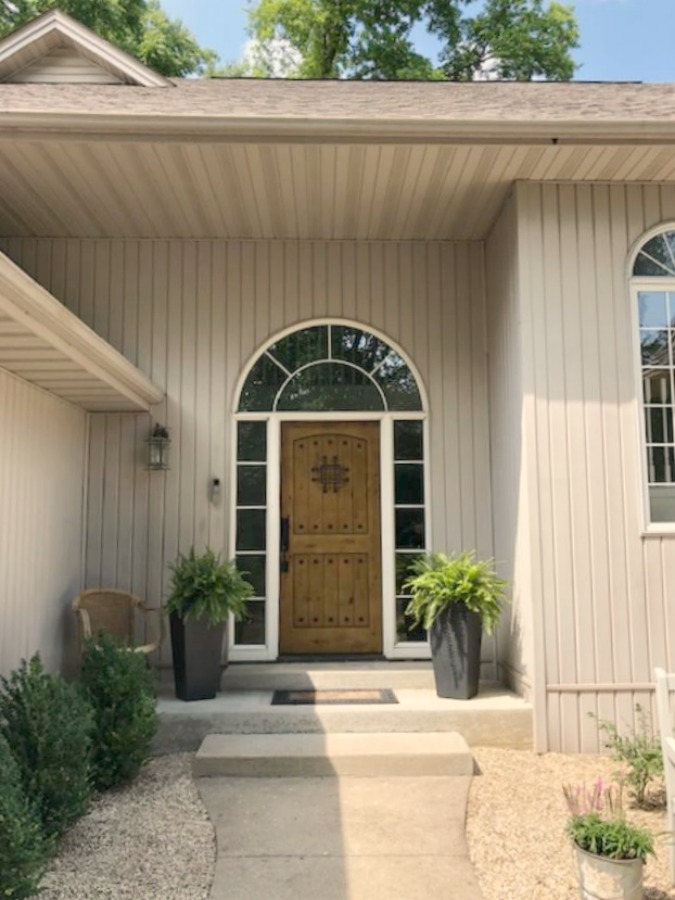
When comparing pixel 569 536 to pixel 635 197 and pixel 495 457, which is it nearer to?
pixel 495 457

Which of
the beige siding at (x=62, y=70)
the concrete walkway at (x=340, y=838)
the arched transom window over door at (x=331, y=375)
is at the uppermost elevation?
the beige siding at (x=62, y=70)

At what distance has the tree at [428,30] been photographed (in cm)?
1334

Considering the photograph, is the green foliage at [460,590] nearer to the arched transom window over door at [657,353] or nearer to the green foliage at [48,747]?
the arched transom window over door at [657,353]

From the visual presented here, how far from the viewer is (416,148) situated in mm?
4324

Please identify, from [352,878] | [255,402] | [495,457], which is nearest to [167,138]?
[255,402]

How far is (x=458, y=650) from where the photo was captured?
15.4 ft

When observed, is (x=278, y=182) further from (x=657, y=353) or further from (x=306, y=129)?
(x=657, y=353)

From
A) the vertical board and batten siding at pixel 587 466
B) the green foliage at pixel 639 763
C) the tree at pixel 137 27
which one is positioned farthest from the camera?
the tree at pixel 137 27

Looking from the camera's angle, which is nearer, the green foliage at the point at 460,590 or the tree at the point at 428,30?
the green foliage at the point at 460,590

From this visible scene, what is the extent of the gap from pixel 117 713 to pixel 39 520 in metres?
1.57

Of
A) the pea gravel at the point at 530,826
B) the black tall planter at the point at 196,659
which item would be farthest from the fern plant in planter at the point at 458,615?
the black tall planter at the point at 196,659

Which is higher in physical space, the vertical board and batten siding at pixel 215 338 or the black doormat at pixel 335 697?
the vertical board and batten siding at pixel 215 338

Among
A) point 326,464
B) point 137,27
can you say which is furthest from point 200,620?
point 137,27

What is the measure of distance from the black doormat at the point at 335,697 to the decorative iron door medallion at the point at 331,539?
653mm
